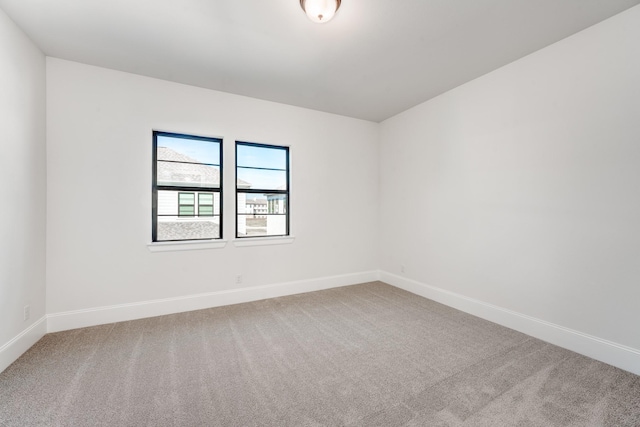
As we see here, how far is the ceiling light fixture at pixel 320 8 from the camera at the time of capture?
1.91 metres

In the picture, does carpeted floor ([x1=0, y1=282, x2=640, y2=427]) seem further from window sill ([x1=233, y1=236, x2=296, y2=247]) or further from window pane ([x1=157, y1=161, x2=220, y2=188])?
window pane ([x1=157, y1=161, x2=220, y2=188])

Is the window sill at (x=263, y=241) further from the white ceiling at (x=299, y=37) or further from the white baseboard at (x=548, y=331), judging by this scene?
the white baseboard at (x=548, y=331)

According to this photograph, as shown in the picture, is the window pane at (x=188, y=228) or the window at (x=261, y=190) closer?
the window pane at (x=188, y=228)

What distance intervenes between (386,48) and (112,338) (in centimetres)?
393

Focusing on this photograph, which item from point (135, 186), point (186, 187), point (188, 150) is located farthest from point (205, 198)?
point (135, 186)

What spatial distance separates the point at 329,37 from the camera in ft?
8.02

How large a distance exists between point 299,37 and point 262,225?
2.44m

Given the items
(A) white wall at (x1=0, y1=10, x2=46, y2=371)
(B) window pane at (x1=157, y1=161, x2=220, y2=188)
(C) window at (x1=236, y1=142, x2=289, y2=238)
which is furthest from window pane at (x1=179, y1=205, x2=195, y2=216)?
(A) white wall at (x1=0, y1=10, x2=46, y2=371)

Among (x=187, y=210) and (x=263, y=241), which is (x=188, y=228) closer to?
(x=187, y=210)

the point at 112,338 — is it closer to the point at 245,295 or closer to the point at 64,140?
the point at 245,295

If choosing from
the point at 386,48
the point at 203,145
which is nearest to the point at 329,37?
the point at 386,48

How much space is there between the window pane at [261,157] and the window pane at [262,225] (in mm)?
765

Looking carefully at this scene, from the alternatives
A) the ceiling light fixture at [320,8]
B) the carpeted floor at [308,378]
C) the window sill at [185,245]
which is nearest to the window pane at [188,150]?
the window sill at [185,245]

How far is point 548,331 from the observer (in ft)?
8.48
